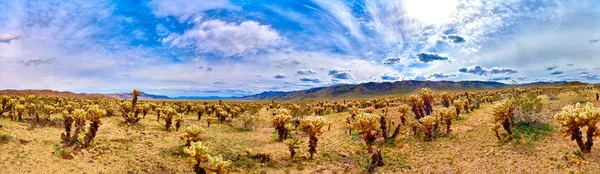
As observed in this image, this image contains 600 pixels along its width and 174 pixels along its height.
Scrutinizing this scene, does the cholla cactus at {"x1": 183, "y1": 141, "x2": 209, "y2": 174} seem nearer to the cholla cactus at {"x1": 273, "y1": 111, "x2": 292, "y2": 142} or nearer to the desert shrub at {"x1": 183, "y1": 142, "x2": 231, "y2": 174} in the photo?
the desert shrub at {"x1": 183, "y1": 142, "x2": 231, "y2": 174}

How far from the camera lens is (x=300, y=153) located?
22.8m

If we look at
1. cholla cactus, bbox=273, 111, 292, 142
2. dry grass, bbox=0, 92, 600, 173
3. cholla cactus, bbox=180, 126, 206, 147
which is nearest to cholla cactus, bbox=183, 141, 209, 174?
dry grass, bbox=0, 92, 600, 173

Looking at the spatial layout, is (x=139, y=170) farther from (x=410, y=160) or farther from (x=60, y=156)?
(x=410, y=160)

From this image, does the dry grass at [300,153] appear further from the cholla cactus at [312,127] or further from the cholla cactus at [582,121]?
the cholla cactus at [312,127]

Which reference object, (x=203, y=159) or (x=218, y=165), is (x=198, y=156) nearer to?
(x=203, y=159)

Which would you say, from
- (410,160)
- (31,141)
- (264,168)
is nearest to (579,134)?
(410,160)

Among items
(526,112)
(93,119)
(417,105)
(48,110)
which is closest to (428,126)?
(526,112)

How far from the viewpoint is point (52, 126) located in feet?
77.2

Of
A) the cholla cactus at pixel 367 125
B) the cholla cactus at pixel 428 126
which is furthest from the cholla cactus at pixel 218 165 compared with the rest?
the cholla cactus at pixel 428 126

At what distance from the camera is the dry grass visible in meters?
16.2

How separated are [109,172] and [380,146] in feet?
61.7

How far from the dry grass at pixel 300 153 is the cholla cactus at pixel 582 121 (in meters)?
0.67

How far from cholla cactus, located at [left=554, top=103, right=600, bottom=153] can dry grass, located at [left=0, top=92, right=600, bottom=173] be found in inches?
26.2

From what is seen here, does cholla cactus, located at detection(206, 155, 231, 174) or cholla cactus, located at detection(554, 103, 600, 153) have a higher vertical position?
cholla cactus, located at detection(554, 103, 600, 153)
